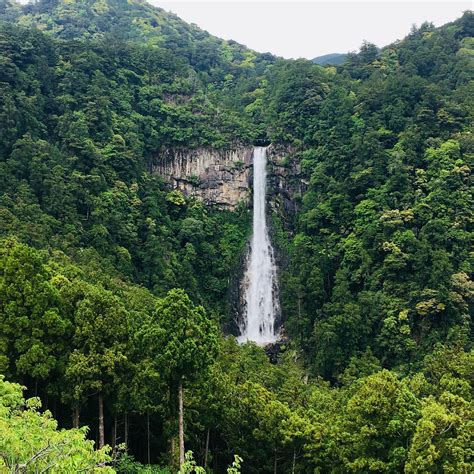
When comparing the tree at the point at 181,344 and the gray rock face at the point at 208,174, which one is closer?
the tree at the point at 181,344

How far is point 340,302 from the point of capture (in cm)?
3394

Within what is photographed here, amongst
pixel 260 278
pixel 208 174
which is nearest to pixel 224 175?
pixel 208 174

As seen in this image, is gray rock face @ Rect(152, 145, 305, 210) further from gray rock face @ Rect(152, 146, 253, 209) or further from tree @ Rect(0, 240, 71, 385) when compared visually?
tree @ Rect(0, 240, 71, 385)

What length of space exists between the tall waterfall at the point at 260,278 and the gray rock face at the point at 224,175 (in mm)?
876

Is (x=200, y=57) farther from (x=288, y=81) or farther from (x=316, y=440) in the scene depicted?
(x=316, y=440)

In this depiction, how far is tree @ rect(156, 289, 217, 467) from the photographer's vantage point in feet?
48.2

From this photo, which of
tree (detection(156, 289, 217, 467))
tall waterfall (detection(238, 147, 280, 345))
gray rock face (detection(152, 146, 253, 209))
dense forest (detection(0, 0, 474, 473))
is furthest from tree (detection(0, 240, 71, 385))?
gray rock face (detection(152, 146, 253, 209))

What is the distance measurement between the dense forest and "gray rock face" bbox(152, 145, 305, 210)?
1037 millimetres

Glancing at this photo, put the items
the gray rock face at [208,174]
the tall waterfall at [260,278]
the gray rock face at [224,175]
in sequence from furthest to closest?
the gray rock face at [208,174] < the gray rock face at [224,175] < the tall waterfall at [260,278]

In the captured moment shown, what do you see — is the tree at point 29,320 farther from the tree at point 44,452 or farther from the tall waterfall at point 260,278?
the tall waterfall at point 260,278

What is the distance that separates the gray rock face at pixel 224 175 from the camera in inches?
1886

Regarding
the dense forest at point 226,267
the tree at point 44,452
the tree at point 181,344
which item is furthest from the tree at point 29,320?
the tree at point 44,452

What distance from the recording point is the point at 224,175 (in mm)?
48688

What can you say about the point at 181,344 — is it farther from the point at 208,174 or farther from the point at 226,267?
the point at 208,174
